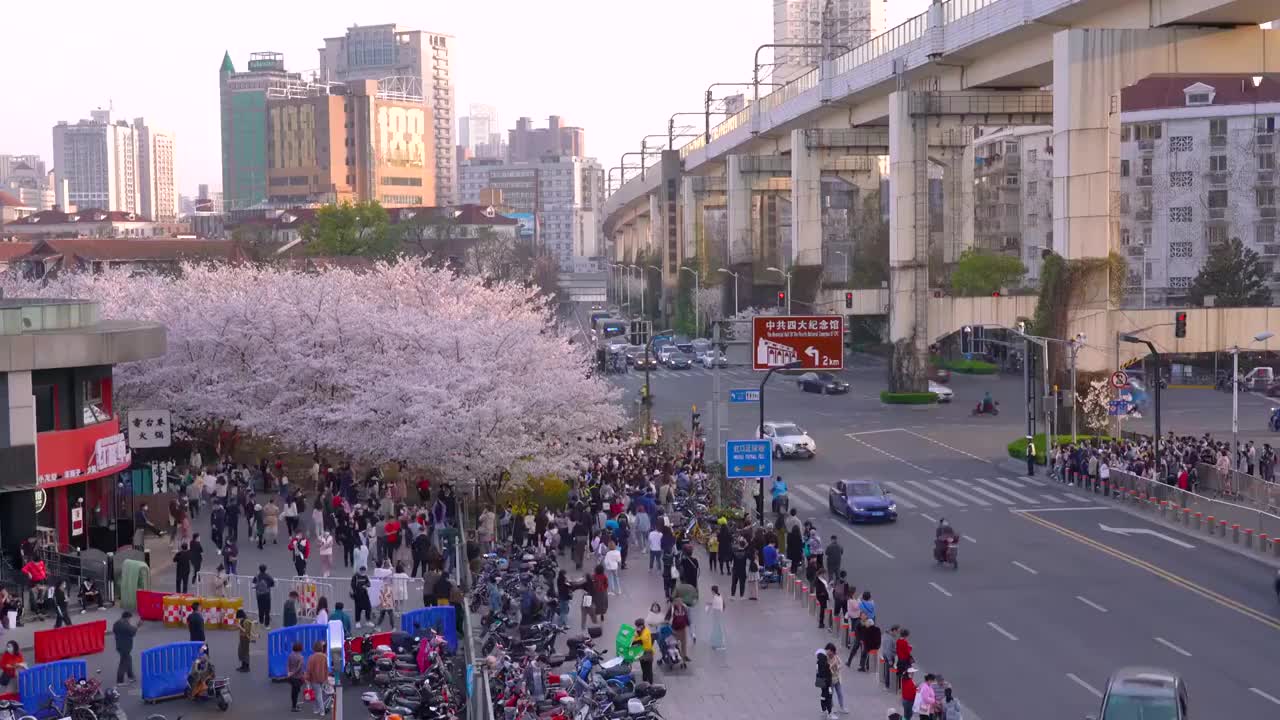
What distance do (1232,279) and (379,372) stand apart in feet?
194

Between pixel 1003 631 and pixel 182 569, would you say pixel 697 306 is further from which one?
pixel 1003 631

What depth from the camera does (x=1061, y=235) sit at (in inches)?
2046

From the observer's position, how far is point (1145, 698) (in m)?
17.6

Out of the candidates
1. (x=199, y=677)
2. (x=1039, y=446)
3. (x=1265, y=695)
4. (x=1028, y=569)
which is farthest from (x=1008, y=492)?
(x=199, y=677)

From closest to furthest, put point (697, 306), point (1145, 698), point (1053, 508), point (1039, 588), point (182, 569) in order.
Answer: point (1145, 698) < point (182, 569) < point (1039, 588) < point (1053, 508) < point (697, 306)

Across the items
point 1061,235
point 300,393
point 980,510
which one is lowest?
point 980,510

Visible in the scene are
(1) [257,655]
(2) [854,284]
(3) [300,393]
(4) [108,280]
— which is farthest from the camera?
(2) [854,284]

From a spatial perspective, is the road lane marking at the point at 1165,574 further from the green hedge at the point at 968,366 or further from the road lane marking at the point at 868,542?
the green hedge at the point at 968,366

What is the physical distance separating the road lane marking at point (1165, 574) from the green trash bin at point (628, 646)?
11.6 metres

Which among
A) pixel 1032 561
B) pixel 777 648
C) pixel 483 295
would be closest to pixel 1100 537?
pixel 1032 561

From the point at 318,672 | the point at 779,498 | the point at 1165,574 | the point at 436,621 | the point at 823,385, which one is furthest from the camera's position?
the point at 823,385

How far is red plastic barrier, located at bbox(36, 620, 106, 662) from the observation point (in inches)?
923

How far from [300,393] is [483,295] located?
7.72 metres

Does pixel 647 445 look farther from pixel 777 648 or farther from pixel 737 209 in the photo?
pixel 737 209
